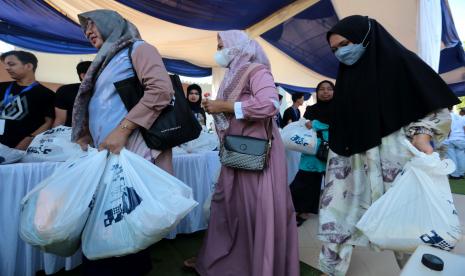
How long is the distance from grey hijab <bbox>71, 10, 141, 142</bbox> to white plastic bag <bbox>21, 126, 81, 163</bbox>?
486 mm

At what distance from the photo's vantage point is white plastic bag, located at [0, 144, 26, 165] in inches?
64.4

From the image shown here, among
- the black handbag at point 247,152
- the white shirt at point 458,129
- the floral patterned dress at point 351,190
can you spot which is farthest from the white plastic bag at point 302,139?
the white shirt at point 458,129

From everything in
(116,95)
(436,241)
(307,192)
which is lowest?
(307,192)

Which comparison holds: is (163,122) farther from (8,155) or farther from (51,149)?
(8,155)

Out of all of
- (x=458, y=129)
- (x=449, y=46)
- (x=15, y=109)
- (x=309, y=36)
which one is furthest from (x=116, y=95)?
(x=458, y=129)

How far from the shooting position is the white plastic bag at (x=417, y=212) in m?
1.06

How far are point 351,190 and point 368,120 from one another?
0.40m

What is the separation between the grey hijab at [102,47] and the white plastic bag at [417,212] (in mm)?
1286

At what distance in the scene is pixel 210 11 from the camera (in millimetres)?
3930

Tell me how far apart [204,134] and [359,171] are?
153 cm

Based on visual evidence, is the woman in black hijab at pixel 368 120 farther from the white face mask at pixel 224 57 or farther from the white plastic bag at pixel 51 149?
the white plastic bag at pixel 51 149

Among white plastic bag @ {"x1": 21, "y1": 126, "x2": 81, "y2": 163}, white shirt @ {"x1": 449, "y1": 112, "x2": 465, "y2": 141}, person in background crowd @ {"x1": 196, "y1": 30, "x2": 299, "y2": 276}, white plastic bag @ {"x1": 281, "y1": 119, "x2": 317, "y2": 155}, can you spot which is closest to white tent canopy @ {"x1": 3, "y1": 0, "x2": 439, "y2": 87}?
white plastic bag @ {"x1": 281, "y1": 119, "x2": 317, "y2": 155}

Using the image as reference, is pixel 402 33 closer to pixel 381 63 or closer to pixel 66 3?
pixel 381 63

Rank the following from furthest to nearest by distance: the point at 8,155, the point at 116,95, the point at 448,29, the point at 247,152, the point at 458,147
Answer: the point at 458,147 → the point at 448,29 → the point at 8,155 → the point at 247,152 → the point at 116,95
